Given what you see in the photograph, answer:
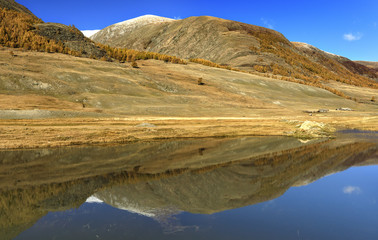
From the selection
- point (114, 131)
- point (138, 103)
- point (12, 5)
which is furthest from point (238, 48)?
point (114, 131)

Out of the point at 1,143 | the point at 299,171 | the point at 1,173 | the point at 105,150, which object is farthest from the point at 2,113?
the point at 299,171

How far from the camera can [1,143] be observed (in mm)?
27422

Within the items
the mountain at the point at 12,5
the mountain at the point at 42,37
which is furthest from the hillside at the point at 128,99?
the mountain at the point at 12,5

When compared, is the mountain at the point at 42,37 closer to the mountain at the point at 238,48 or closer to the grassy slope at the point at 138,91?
the grassy slope at the point at 138,91

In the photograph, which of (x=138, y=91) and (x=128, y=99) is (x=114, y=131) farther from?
(x=138, y=91)

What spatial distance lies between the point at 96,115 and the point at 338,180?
123 ft

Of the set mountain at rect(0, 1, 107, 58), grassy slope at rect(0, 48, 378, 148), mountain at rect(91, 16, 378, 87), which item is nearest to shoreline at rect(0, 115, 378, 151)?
grassy slope at rect(0, 48, 378, 148)

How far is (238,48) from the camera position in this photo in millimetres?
145250

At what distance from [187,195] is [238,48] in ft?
453

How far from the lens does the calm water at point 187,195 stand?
1088cm

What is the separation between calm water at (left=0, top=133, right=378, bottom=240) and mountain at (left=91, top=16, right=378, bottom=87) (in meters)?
107

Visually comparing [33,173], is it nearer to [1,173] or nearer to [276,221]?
[1,173]

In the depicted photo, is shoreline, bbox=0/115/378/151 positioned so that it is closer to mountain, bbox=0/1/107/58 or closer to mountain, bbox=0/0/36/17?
mountain, bbox=0/1/107/58

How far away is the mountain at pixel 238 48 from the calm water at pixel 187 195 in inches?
4215
